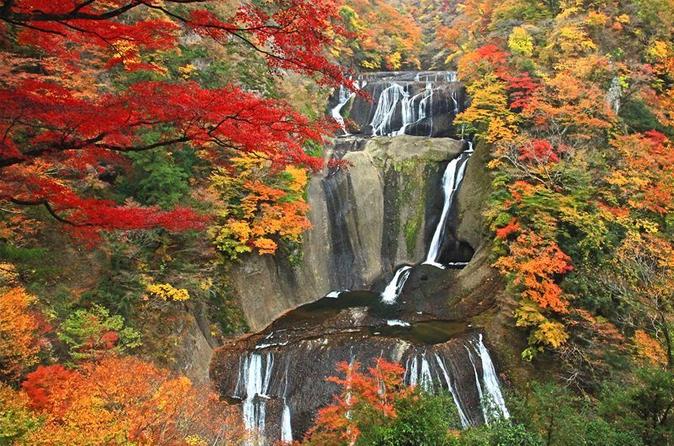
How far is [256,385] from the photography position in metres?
11.1

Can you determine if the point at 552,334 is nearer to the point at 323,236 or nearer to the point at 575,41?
the point at 323,236

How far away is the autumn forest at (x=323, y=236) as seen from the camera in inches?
202

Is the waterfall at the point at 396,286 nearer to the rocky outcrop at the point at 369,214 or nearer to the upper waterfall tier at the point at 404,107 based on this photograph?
the rocky outcrop at the point at 369,214

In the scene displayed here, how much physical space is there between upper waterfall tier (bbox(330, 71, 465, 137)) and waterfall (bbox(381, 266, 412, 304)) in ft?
26.8

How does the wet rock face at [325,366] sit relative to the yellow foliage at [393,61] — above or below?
below

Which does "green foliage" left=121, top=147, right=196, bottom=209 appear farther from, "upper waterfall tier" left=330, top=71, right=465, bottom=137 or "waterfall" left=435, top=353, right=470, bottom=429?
"upper waterfall tier" left=330, top=71, right=465, bottom=137

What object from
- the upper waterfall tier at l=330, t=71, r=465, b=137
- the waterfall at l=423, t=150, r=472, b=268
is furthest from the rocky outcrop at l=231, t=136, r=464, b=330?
the upper waterfall tier at l=330, t=71, r=465, b=137

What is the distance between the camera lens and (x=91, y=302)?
9102 mm

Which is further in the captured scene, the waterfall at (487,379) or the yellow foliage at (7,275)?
the waterfall at (487,379)

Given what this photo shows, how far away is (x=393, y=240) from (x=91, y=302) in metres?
12.7

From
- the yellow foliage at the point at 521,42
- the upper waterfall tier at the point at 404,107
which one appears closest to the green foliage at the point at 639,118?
the yellow foliage at the point at 521,42

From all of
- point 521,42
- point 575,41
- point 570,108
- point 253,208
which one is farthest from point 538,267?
point 521,42

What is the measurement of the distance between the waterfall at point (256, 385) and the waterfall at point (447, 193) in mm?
9145

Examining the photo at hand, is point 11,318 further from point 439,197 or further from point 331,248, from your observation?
point 439,197
